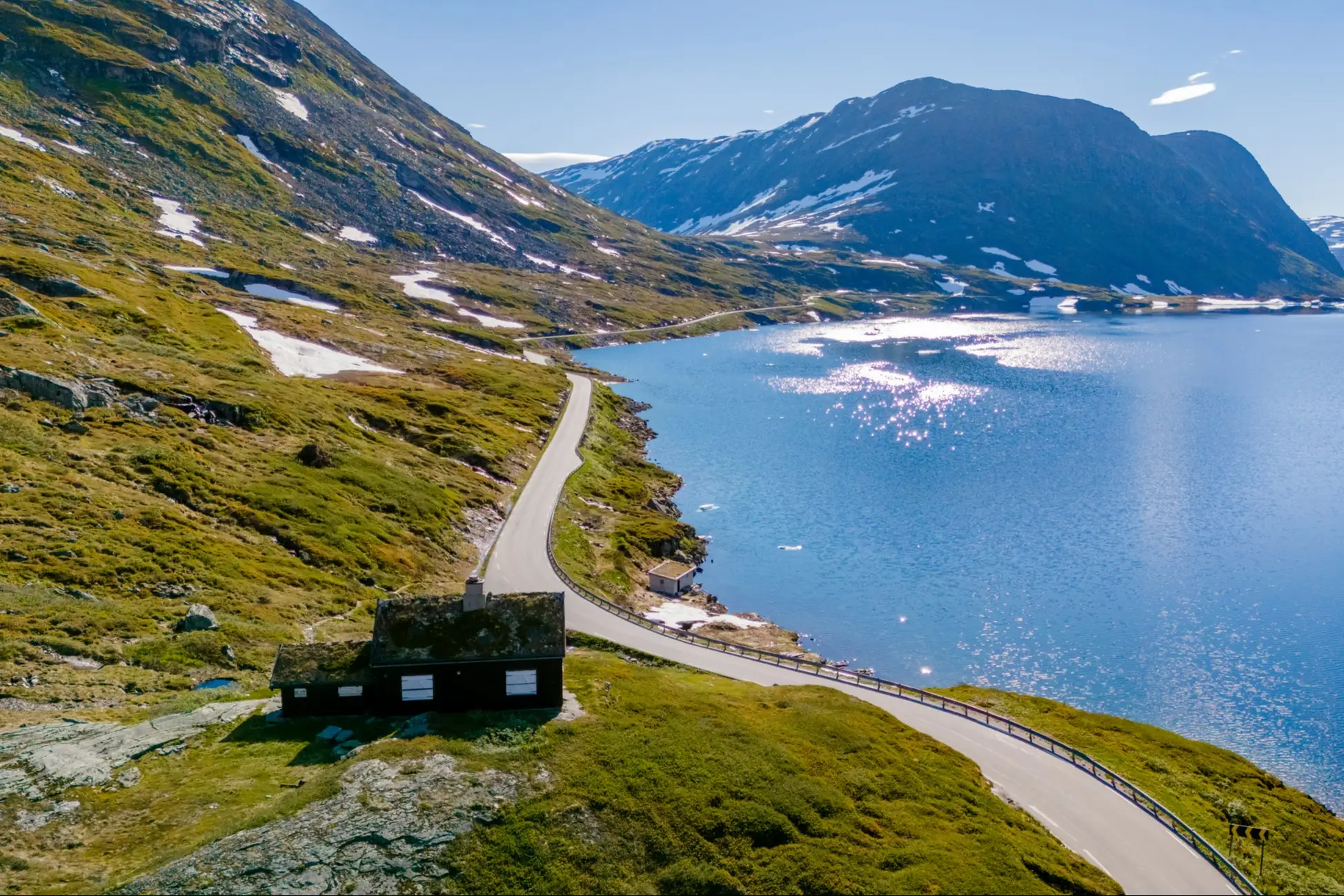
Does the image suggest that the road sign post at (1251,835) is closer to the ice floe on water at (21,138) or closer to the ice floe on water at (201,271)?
the ice floe on water at (201,271)

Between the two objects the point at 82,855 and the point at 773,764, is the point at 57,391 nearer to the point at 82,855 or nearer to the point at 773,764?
the point at 82,855

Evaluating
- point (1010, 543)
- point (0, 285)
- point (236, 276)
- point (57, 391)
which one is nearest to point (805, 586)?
point (1010, 543)

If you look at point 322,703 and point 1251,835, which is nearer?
point 322,703

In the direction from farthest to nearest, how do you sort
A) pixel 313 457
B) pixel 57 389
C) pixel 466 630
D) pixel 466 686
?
pixel 313 457 → pixel 57 389 → pixel 466 630 → pixel 466 686

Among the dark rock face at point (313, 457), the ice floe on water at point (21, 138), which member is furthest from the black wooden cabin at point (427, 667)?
the ice floe on water at point (21, 138)

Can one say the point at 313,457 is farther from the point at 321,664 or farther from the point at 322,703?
the point at 322,703

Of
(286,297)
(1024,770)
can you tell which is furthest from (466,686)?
(286,297)

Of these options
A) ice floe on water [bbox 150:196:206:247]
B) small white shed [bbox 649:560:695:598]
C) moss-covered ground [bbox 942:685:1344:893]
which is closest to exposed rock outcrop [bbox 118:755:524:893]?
moss-covered ground [bbox 942:685:1344:893]
